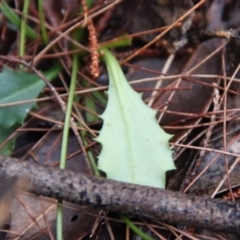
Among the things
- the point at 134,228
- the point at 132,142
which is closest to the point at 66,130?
the point at 132,142

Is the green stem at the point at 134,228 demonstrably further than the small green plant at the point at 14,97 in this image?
No

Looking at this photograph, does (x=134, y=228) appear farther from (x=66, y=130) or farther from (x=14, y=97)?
(x=14, y=97)

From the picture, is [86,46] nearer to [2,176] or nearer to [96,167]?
[96,167]

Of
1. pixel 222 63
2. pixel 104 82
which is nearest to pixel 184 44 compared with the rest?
pixel 222 63

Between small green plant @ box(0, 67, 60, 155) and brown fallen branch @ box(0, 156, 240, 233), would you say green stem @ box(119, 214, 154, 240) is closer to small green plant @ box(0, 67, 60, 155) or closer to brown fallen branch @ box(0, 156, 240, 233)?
brown fallen branch @ box(0, 156, 240, 233)

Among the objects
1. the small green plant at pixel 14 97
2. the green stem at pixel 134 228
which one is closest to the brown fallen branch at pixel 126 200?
the green stem at pixel 134 228

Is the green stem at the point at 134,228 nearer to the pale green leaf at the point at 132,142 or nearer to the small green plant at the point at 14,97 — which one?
the pale green leaf at the point at 132,142
